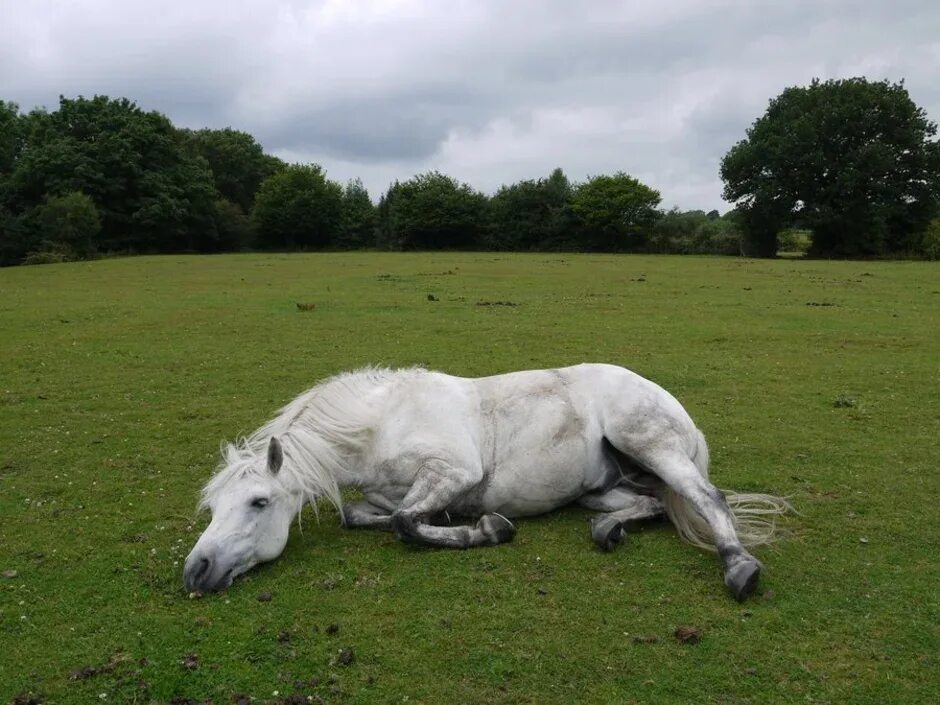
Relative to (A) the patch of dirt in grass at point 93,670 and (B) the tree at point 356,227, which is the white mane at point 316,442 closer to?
(A) the patch of dirt in grass at point 93,670

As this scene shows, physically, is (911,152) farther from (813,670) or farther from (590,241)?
(813,670)

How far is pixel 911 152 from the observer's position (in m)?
46.4

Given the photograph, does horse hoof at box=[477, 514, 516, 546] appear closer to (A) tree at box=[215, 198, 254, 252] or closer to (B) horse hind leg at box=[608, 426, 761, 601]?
(B) horse hind leg at box=[608, 426, 761, 601]

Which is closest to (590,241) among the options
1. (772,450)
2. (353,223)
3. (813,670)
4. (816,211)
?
(816,211)

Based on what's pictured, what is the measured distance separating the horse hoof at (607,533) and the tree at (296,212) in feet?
211

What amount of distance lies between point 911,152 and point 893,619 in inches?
2049

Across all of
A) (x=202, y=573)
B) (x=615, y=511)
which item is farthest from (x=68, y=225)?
(x=615, y=511)

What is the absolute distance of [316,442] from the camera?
5.05 m

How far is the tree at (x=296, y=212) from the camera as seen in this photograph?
6638 centimetres

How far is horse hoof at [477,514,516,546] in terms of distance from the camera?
4.98 metres

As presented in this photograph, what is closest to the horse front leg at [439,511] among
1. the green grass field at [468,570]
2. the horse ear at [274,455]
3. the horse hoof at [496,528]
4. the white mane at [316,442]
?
the horse hoof at [496,528]

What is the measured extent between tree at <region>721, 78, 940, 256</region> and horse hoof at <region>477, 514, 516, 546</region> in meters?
47.9

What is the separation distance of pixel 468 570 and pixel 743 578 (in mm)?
1667

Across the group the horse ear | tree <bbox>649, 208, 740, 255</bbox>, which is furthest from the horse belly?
tree <bbox>649, 208, 740, 255</bbox>
